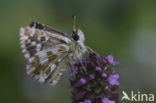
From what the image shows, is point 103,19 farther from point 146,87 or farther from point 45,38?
point 45,38

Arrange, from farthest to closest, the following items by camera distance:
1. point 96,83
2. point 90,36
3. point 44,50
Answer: point 90,36 < point 44,50 < point 96,83

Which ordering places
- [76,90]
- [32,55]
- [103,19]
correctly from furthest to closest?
1. [103,19]
2. [32,55]
3. [76,90]

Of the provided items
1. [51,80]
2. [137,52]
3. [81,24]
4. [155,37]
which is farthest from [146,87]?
[51,80]

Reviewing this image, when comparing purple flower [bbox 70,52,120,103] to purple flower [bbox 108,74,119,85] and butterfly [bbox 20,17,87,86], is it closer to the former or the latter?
purple flower [bbox 108,74,119,85]

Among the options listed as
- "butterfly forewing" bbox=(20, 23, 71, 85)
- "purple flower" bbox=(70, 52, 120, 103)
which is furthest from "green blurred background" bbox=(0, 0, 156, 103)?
"purple flower" bbox=(70, 52, 120, 103)

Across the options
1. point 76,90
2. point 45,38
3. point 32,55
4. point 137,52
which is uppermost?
point 137,52

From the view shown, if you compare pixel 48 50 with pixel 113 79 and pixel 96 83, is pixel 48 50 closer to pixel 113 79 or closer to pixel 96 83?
pixel 96 83

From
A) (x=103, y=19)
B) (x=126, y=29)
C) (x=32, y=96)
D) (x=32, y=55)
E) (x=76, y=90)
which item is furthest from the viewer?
(x=103, y=19)

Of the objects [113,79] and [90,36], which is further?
[90,36]

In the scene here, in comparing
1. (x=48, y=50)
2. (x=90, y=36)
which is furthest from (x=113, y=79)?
(x=90, y=36)
